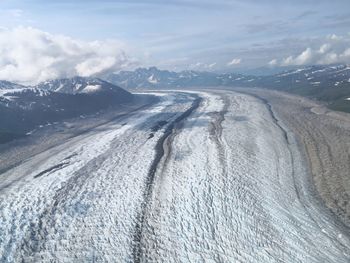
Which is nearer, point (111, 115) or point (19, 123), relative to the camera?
point (19, 123)

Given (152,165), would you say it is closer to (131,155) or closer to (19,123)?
(131,155)

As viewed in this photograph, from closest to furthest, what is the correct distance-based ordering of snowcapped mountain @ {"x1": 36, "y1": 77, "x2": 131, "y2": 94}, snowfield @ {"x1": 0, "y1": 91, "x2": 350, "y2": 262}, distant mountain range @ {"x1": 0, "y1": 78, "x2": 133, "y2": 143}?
snowfield @ {"x1": 0, "y1": 91, "x2": 350, "y2": 262}, distant mountain range @ {"x1": 0, "y1": 78, "x2": 133, "y2": 143}, snowcapped mountain @ {"x1": 36, "y1": 77, "x2": 131, "y2": 94}

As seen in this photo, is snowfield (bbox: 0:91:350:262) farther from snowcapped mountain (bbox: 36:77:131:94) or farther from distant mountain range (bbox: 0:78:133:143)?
snowcapped mountain (bbox: 36:77:131:94)

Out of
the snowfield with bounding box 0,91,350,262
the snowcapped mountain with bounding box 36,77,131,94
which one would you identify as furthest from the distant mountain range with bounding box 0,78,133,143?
the snowfield with bounding box 0,91,350,262

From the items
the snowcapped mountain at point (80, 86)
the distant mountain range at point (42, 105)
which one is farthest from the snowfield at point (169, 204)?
the snowcapped mountain at point (80, 86)

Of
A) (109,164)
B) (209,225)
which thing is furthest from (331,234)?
(109,164)

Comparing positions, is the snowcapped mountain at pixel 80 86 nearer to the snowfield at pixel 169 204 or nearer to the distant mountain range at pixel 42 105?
the distant mountain range at pixel 42 105

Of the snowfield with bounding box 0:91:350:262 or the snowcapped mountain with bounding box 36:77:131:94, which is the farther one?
the snowcapped mountain with bounding box 36:77:131:94
